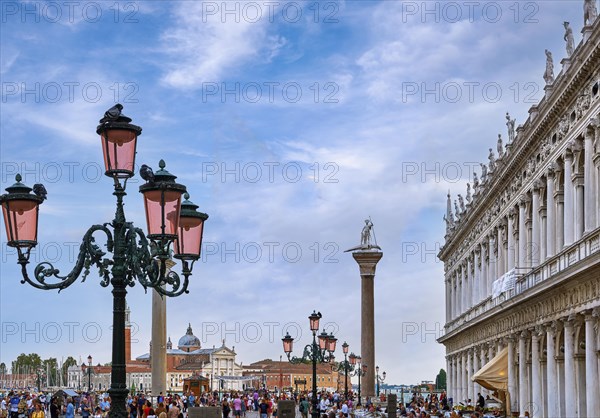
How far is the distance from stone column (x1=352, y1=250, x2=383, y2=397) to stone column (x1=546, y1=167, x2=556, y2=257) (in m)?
23.5

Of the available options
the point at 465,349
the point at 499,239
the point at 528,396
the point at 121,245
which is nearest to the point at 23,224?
the point at 121,245

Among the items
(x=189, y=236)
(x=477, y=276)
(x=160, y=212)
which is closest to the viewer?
(x=160, y=212)

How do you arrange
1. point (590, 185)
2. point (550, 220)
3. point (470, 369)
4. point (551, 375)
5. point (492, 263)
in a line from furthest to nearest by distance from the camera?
point (470, 369), point (492, 263), point (550, 220), point (551, 375), point (590, 185)

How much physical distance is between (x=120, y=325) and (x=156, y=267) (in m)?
0.98

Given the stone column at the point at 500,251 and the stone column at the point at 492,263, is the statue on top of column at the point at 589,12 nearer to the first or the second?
the stone column at the point at 500,251

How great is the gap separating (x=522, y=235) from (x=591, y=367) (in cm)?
1227

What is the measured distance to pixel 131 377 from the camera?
194 m

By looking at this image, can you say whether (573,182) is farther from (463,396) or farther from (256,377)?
(256,377)

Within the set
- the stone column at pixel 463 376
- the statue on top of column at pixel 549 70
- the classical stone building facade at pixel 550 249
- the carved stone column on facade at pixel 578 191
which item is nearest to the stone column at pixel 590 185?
the classical stone building facade at pixel 550 249

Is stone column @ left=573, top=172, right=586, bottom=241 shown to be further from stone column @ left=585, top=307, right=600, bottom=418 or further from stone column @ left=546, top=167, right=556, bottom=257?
stone column @ left=585, top=307, right=600, bottom=418

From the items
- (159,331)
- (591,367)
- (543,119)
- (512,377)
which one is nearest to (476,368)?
(512,377)

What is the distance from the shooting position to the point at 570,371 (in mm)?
30953

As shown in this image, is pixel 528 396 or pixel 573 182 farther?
pixel 528 396

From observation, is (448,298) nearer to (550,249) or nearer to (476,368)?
(476,368)
